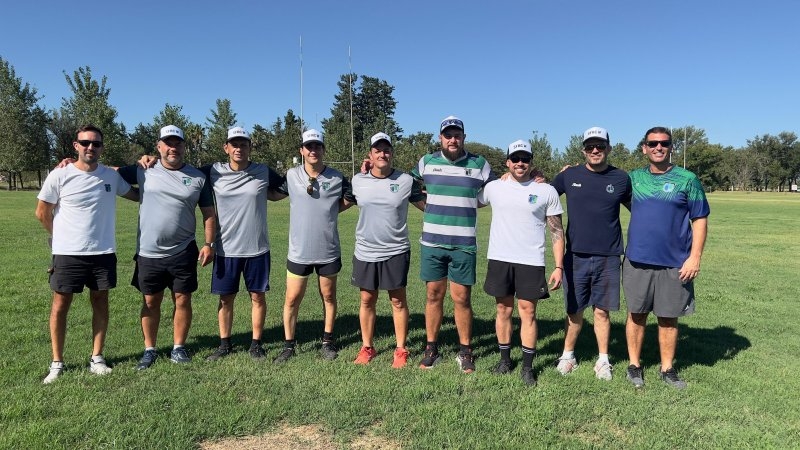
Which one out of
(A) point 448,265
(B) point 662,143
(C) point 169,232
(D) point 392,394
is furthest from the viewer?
(A) point 448,265

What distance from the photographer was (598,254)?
15.9 feet

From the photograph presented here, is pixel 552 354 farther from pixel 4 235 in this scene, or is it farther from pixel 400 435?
pixel 4 235

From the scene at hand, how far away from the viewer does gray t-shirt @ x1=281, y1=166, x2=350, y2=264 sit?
5.13 m

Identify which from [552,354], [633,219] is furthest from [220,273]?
[633,219]

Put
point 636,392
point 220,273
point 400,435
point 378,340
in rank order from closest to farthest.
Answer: point 400,435 → point 636,392 → point 220,273 → point 378,340

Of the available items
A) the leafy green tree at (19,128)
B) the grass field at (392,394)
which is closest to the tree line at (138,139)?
the leafy green tree at (19,128)

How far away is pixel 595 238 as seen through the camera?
483 centimetres

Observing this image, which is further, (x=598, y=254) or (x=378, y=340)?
(x=378, y=340)

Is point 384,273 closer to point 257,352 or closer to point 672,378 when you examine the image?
point 257,352

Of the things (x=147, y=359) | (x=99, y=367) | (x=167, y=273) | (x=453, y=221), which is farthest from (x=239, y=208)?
(x=453, y=221)

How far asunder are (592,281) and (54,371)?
5.05 meters

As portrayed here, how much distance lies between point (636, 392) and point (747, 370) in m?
1.47

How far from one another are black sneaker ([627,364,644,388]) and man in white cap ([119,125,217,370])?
4.20 meters

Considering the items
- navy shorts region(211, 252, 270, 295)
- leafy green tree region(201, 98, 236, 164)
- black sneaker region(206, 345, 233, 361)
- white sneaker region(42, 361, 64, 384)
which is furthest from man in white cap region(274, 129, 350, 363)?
leafy green tree region(201, 98, 236, 164)
